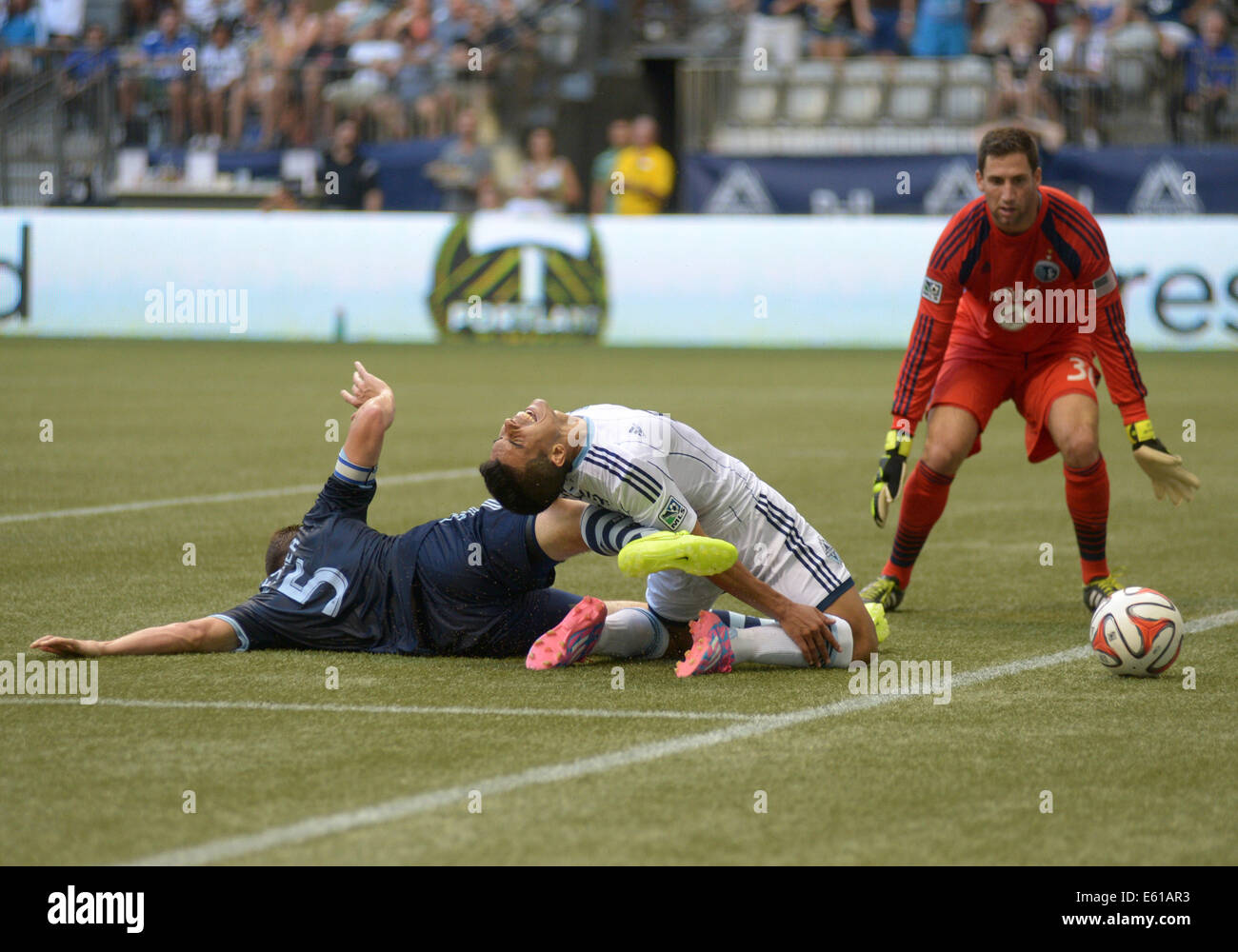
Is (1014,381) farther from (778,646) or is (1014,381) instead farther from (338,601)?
(338,601)

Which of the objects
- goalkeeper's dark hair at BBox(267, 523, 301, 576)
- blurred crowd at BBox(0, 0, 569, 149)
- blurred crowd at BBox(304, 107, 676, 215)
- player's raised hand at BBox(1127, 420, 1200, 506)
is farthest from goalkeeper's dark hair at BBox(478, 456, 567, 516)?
blurred crowd at BBox(0, 0, 569, 149)

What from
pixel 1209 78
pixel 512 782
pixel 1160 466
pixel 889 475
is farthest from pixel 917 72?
pixel 512 782

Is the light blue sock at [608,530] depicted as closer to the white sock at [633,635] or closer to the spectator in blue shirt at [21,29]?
the white sock at [633,635]

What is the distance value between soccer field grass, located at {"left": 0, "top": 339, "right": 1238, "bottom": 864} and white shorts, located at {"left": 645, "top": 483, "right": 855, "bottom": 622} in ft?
0.95

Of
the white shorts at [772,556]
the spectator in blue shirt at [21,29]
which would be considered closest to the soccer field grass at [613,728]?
the white shorts at [772,556]

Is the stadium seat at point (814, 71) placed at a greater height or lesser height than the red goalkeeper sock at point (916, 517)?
greater

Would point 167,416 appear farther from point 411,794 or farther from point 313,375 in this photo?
point 411,794

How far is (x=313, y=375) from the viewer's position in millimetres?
17938

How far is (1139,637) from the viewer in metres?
5.98

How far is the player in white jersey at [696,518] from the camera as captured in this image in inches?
229

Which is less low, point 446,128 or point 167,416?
point 446,128

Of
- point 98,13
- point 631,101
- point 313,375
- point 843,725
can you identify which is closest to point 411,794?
point 843,725

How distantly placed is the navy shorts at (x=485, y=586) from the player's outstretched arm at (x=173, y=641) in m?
0.69
